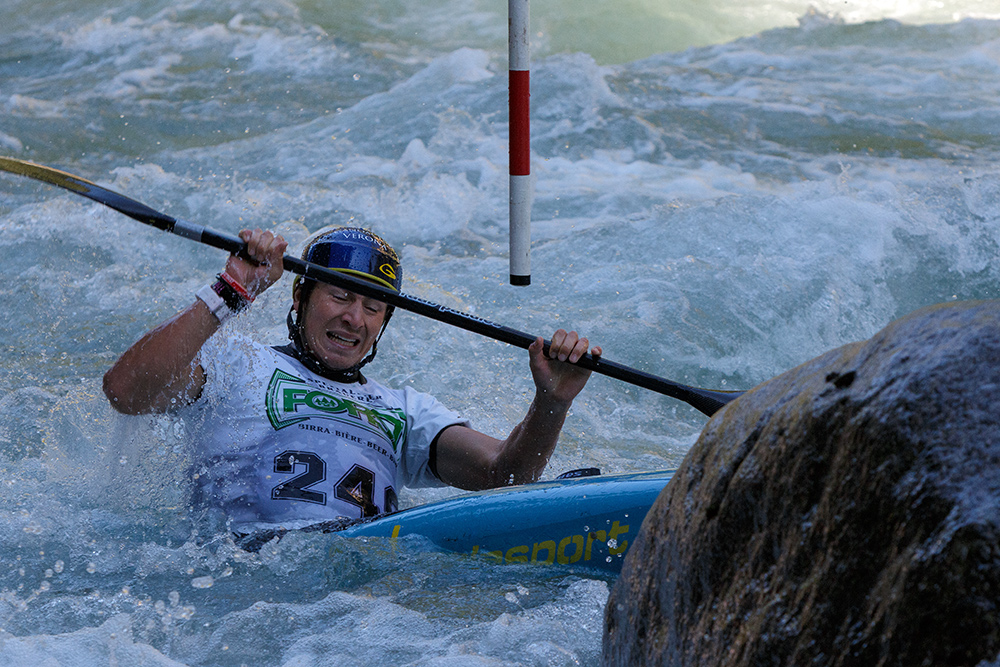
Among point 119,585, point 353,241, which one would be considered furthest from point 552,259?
point 119,585

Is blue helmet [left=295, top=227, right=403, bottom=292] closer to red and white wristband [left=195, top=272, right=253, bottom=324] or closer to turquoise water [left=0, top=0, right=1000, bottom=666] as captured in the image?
red and white wristband [left=195, top=272, right=253, bottom=324]

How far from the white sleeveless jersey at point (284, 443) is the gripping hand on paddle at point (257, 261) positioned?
26 cm

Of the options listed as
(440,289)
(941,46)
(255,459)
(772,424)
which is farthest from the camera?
(941,46)

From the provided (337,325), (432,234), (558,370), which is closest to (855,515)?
(558,370)

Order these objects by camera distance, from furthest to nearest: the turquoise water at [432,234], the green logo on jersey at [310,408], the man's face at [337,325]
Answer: the man's face at [337,325] → the green logo on jersey at [310,408] → the turquoise water at [432,234]

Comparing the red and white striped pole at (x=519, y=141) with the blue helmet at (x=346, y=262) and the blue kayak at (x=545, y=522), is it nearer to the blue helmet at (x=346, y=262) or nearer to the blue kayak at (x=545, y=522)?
the blue helmet at (x=346, y=262)

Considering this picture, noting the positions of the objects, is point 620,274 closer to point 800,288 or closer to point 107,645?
point 800,288

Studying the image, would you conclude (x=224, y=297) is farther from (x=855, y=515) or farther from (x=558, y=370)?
(x=855, y=515)

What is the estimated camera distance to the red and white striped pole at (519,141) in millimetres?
3309

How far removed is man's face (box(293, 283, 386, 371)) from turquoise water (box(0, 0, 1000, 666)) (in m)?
0.48

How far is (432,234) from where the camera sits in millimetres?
6152

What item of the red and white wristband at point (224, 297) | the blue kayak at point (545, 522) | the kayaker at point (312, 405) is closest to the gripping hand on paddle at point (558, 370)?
the kayaker at point (312, 405)

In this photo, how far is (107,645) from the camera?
211 centimetres

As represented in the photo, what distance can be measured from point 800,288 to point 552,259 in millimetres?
1382
